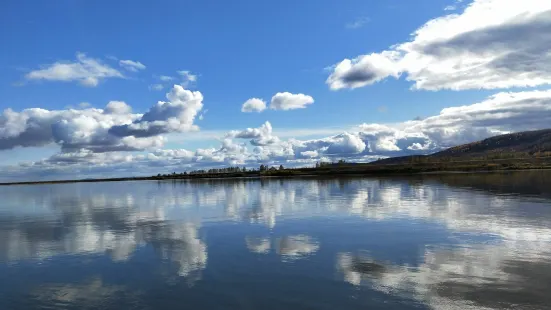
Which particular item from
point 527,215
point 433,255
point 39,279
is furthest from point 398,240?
point 39,279

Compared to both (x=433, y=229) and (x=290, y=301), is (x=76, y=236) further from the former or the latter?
(x=433, y=229)

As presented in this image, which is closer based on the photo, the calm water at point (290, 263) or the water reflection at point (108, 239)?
the calm water at point (290, 263)

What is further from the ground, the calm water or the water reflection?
the water reflection

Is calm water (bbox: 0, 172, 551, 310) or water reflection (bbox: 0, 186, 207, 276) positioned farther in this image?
A: water reflection (bbox: 0, 186, 207, 276)

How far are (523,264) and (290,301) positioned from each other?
469 inches

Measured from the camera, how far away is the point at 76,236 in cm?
3247

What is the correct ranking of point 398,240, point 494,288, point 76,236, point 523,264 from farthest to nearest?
point 76,236 → point 398,240 → point 523,264 → point 494,288

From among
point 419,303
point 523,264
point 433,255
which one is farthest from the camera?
point 433,255

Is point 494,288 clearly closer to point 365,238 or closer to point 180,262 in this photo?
point 365,238

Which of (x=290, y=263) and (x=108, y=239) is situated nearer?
(x=290, y=263)

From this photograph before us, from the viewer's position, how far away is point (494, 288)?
16312 millimetres

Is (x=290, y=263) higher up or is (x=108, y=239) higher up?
(x=108, y=239)

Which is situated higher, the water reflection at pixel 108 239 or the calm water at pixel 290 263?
the water reflection at pixel 108 239

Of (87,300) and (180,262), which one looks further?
(180,262)
